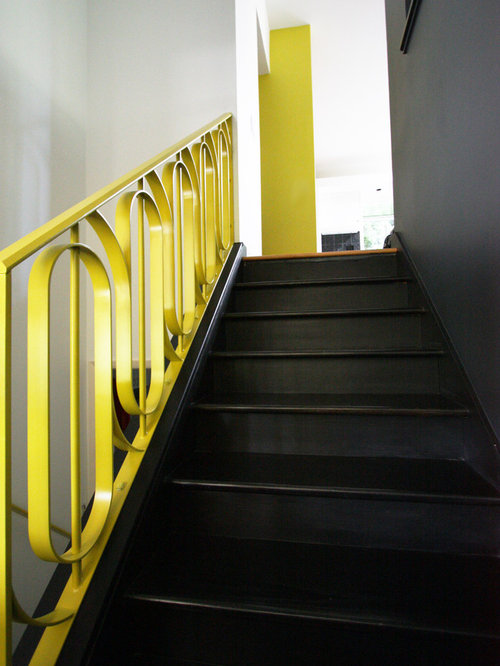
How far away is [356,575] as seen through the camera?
911mm

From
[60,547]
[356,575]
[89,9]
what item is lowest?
[60,547]

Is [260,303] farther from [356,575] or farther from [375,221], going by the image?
[375,221]

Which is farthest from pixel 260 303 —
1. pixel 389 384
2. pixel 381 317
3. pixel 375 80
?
pixel 375 80

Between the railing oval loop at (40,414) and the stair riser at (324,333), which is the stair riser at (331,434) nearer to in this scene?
the stair riser at (324,333)

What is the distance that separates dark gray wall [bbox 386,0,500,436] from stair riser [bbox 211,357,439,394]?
0.19 m

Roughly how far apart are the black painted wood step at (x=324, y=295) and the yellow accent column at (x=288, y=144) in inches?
99.2

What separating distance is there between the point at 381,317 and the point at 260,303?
1.88 ft

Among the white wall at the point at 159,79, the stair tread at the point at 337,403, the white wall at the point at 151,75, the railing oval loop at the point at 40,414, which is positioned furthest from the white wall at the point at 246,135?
the railing oval loop at the point at 40,414

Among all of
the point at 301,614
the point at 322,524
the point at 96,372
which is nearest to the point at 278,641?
the point at 301,614

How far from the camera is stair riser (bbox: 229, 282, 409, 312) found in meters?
1.86

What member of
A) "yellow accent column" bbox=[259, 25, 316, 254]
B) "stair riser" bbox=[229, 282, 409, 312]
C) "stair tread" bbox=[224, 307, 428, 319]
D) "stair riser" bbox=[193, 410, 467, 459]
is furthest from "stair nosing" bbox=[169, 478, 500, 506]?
"yellow accent column" bbox=[259, 25, 316, 254]

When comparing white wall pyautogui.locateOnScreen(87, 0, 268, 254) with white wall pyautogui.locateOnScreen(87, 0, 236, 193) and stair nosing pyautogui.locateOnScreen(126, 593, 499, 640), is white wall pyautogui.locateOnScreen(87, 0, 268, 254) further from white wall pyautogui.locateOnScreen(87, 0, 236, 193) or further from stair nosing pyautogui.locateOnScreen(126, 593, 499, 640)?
stair nosing pyautogui.locateOnScreen(126, 593, 499, 640)

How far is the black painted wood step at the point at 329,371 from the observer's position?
57.3 inches

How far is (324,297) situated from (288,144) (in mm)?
3150
